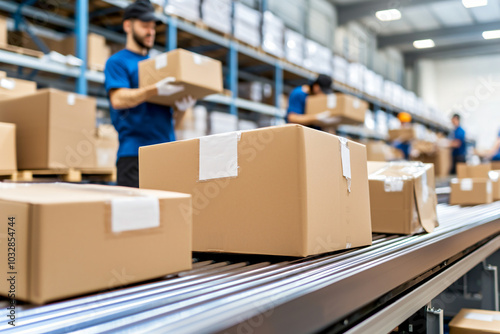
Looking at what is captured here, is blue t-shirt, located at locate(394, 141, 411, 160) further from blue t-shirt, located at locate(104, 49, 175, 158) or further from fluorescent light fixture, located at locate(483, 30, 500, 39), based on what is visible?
blue t-shirt, located at locate(104, 49, 175, 158)

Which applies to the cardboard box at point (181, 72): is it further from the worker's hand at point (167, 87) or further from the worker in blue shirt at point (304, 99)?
the worker in blue shirt at point (304, 99)

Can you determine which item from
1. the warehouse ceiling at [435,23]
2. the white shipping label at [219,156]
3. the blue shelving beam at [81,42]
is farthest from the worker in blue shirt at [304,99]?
the warehouse ceiling at [435,23]

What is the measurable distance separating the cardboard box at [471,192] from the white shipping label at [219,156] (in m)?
2.38

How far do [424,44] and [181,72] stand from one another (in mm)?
10718

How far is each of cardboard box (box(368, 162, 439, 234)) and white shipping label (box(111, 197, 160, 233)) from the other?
993 mm

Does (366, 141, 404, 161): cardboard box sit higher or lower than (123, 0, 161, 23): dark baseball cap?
lower

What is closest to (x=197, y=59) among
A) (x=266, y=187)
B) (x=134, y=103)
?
(x=134, y=103)

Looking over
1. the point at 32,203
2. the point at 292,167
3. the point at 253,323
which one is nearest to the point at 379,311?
the point at 292,167

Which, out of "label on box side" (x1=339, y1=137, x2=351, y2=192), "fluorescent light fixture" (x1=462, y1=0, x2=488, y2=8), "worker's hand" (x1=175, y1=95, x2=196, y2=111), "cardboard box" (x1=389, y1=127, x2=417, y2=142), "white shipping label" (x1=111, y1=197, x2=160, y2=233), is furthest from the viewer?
"fluorescent light fixture" (x1=462, y1=0, x2=488, y2=8)

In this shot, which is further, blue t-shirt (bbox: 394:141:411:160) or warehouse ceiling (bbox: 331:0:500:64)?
warehouse ceiling (bbox: 331:0:500:64)

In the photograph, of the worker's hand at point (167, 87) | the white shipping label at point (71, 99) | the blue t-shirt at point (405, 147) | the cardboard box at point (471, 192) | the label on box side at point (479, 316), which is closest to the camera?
the label on box side at point (479, 316)

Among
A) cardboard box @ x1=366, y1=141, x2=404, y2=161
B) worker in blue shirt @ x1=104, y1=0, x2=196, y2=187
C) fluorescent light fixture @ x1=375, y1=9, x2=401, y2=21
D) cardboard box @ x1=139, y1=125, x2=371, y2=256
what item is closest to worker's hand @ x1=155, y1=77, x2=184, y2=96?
worker in blue shirt @ x1=104, y1=0, x2=196, y2=187

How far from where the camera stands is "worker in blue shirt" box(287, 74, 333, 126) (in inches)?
151

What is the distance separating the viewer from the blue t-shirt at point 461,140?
8141 mm
